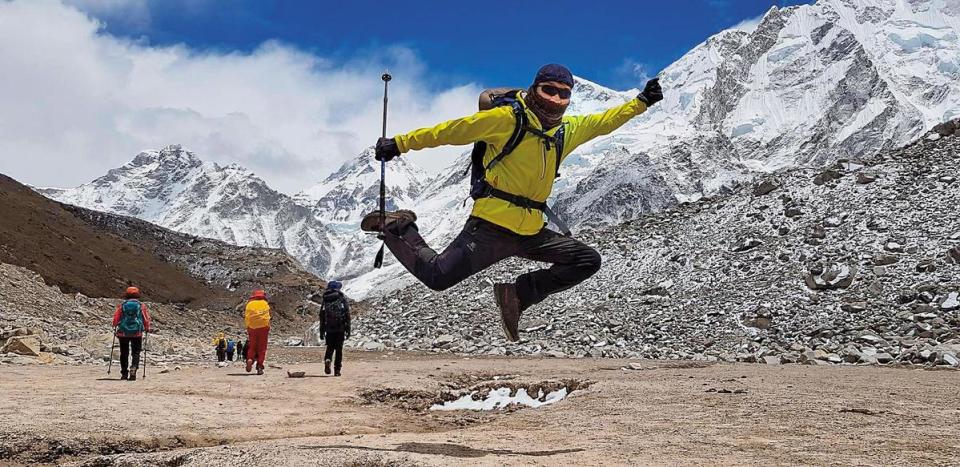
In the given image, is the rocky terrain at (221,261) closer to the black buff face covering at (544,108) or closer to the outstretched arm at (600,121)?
the outstretched arm at (600,121)

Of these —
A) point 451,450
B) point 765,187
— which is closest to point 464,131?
point 451,450

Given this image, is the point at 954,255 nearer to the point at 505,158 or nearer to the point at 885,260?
the point at 885,260

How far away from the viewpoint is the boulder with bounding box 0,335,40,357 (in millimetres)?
19556

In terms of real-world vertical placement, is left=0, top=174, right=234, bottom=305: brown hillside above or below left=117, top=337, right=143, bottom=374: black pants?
above

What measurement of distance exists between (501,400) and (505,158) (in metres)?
7.04

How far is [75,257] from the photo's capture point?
63.0 m

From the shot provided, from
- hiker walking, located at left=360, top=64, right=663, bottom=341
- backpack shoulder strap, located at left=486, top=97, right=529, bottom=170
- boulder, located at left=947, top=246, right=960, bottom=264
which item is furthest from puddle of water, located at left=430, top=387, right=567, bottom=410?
boulder, located at left=947, top=246, right=960, bottom=264

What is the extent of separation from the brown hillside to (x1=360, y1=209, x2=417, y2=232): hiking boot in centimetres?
4800

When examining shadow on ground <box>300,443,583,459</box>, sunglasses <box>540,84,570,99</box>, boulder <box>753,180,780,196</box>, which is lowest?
shadow on ground <box>300,443,583,459</box>

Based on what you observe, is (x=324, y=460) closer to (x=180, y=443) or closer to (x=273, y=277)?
(x=180, y=443)

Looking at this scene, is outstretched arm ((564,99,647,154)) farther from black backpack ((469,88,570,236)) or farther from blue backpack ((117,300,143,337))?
blue backpack ((117,300,143,337))

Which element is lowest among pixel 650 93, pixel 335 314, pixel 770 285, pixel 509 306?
pixel 509 306

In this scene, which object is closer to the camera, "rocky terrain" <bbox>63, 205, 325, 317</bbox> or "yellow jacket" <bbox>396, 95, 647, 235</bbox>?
"yellow jacket" <bbox>396, 95, 647, 235</bbox>

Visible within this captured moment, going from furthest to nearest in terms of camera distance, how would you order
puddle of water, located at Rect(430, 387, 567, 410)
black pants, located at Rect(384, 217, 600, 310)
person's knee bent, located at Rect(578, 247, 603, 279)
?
puddle of water, located at Rect(430, 387, 567, 410) → person's knee bent, located at Rect(578, 247, 603, 279) → black pants, located at Rect(384, 217, 600, 310)
